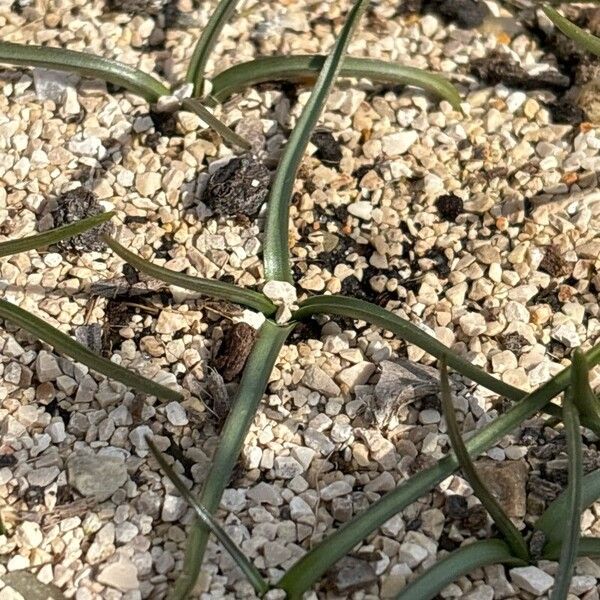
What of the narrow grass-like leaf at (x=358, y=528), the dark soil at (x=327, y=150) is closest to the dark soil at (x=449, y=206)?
the dark soil at (x=327, y=150)

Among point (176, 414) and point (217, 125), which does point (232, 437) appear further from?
point (217, 125)

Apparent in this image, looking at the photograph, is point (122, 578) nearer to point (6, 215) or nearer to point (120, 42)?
point (6, 215)

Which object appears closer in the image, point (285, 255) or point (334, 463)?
point (334, 463)

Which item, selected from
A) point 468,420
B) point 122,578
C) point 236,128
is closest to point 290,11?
point 236,128

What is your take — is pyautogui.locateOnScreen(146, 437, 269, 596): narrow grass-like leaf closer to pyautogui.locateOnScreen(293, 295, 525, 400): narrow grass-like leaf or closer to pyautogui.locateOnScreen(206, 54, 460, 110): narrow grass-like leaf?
pyautogui.locateOnScreen(293, 295, 525, 400): narrow grass-like leaf

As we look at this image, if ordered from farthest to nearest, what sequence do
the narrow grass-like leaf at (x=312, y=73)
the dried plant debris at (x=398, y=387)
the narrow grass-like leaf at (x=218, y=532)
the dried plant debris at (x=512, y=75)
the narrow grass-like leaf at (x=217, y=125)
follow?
the dried plant debris at (x=512, y=75), the narrow grass-like leaf at (x=312, y=73), the narrow grass-like leaf at (x=217, y=125), the dried plant debris at (x=398, y=387), the narrow grass-like leaf at (x=218, y=532)

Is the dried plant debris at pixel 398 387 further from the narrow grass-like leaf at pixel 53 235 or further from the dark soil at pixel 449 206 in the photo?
the narrow grass-like leaf at pixel 53 235
